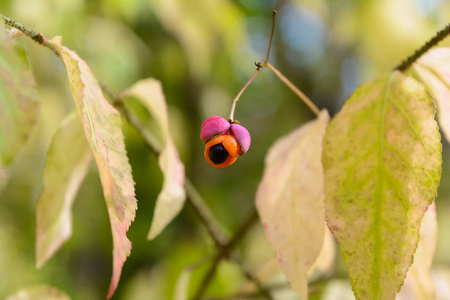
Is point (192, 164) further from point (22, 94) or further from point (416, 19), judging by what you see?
point (22, 94)

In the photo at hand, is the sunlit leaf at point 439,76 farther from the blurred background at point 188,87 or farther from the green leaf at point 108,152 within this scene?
the blurred background at point 188,87

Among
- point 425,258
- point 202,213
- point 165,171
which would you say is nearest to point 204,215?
point 202,213

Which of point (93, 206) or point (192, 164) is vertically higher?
point (192, 164)

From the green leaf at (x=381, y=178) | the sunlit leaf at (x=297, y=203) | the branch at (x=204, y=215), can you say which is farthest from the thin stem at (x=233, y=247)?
the green leaf at (x=381, y=178)

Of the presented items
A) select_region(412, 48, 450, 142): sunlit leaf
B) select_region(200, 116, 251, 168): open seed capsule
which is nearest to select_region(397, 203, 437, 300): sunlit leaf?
select_region(412, 48, 450, 142): sunlit leaf

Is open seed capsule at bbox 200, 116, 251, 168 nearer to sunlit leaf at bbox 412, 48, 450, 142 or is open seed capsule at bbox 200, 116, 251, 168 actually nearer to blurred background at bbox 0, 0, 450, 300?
sunlit leaf at bbox 412, 48, 450, 142

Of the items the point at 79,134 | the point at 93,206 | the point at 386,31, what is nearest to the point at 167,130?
the point at 79,134
